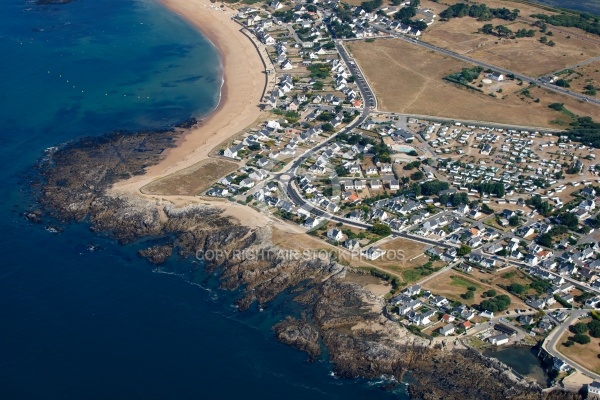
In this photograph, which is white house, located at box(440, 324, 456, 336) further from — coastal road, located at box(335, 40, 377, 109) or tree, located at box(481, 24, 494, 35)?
tree, located at box(481, 24, 494, 35)

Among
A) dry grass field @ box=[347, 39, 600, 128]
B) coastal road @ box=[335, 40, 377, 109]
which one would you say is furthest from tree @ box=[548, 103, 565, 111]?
coastal road @ box=[335, 40, 377, 109]

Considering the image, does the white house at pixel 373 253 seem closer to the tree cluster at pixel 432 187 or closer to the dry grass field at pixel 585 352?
the tree cluster at pixel 432 187

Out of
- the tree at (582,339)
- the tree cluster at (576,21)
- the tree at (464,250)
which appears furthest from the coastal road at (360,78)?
the tree at (582,339)

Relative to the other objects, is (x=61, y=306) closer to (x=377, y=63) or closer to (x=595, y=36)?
(x=377, y=63)

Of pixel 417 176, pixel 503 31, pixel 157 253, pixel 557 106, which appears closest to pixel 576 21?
pixel 503 31

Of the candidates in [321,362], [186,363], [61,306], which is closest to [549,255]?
[321,362]

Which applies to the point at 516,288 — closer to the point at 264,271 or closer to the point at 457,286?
the point at 457,286
